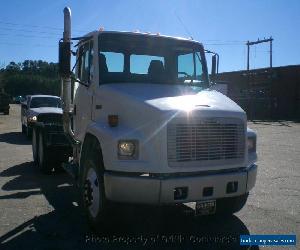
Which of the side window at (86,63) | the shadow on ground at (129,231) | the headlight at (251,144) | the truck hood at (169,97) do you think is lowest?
the shadow on ground at (129,231)

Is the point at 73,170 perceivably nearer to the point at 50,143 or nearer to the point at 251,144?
A: the point at 50,143

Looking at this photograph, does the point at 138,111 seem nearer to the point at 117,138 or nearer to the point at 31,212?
the point at 117,138

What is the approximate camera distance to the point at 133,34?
6.86 metres

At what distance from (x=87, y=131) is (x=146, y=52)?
1605mm

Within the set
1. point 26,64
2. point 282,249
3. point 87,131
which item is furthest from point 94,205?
point 26,64

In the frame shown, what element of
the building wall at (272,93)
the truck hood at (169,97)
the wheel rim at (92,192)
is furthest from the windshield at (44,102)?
the building wall at (272,93)

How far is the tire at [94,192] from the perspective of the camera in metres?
5.55

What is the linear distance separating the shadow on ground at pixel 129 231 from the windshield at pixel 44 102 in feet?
38.5

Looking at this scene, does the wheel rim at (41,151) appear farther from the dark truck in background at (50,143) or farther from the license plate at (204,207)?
the license plate at (204,207)

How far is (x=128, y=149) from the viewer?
5.30 metres

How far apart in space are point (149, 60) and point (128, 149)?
200 centimetres

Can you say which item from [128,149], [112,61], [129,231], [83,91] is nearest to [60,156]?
[83,91]

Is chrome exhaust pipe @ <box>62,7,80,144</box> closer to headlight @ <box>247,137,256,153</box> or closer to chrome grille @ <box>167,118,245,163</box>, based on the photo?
chrome grille @ <box>167,118,245,163</box>

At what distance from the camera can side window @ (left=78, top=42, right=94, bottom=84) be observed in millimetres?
6712
